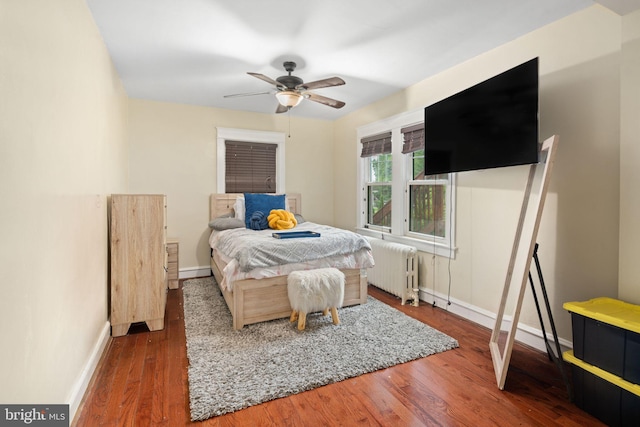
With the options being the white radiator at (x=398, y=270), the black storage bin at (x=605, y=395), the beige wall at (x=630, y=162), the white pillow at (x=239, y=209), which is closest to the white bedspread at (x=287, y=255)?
the white radiator at (x=398, y=270)

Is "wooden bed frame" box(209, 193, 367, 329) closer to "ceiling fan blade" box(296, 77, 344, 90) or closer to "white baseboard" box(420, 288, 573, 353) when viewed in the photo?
"white baseboard" box(420, 288, 573, 353)

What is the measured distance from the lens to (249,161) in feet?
15.7

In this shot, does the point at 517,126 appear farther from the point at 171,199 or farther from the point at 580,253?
the point at 171,199

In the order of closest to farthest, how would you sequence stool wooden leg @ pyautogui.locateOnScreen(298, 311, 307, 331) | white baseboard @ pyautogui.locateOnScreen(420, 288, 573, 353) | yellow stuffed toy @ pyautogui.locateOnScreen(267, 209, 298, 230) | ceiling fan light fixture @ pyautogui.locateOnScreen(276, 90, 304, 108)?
white baseboard @ pyautogui.locateOnScreen(420, 288, 573, 353)
stool wooden leg @ pyautogui.locateOnScreen(298, 311, 307, 331)
ceiling fan light fixture @ pyautogui.locateOnScreen(276, 90, 304, 108)
yellow stuffed toy @ pyautogui.locateOnScreen(267, 209, 298, 230)

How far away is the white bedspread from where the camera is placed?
8.82 feet

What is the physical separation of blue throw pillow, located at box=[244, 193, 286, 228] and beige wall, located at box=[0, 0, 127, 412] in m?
1.94

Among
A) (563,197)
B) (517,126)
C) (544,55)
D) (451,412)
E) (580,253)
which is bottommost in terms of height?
(451,412)

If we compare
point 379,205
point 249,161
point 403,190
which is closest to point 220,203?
point 249,161

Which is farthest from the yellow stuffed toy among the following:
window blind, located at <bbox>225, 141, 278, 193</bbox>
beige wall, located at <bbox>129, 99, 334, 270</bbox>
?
beige wall, located at <bbox>129, 99, 334, 270</bbox>

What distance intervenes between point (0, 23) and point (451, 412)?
8.49 ft

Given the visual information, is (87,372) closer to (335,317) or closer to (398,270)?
(335,317)

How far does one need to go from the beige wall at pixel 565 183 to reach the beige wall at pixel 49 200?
306 cm

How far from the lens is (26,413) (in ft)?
3.77

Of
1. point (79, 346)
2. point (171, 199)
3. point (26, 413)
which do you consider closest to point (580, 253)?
point (26, 413)
